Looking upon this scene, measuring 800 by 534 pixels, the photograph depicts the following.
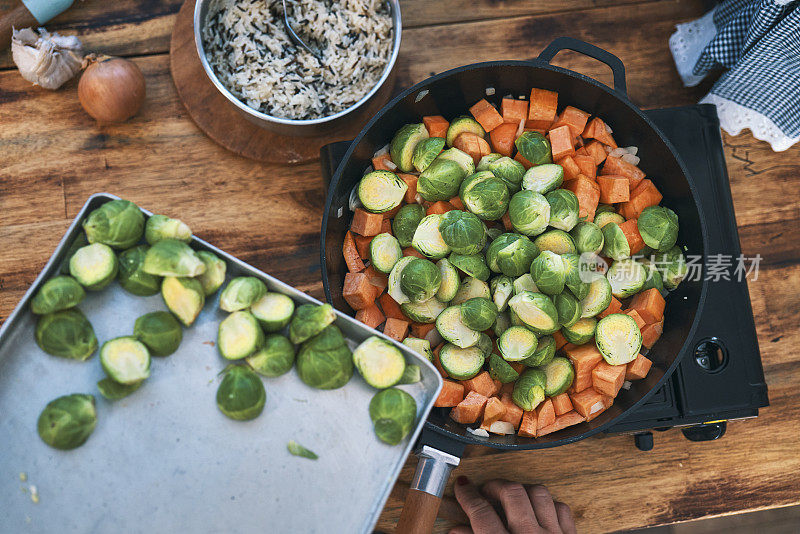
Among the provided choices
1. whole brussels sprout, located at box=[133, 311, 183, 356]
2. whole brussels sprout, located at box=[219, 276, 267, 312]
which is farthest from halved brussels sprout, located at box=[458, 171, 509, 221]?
whole brussels sprout, located at box=[133, 311, 183, 356]

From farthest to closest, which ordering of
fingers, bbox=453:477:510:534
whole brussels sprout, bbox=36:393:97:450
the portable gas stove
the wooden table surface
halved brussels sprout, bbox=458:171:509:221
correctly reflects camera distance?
the wooden table surface, fingers, bbox=453:477:510:534, the portable gas stove, halved brussels sprout, bbox=458:171:509:221, whole brussels sprout, bbox=36:393:97:450

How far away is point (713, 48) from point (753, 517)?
6.88 feet

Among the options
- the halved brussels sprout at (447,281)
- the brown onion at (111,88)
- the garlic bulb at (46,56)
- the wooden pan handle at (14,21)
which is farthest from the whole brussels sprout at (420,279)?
the wooden pan handle at (14,21)

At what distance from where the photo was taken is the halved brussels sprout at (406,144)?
1.60 meters

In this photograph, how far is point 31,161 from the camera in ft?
5.99

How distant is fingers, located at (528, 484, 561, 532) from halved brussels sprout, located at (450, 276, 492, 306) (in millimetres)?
679

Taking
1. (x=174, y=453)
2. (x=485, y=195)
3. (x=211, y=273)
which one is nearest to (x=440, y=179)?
(x=485, y=195)

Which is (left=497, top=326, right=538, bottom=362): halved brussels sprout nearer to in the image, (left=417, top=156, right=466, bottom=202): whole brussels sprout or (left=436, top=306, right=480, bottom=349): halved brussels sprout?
(left=436, top=306, right=480, bottom=349): halved brussels sprout

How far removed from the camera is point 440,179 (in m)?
1.55

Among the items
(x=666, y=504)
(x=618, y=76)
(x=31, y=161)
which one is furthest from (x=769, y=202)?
(x=31, y=161)

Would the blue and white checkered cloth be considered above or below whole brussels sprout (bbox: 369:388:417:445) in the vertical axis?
above

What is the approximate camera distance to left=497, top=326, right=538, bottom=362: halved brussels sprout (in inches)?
57.7

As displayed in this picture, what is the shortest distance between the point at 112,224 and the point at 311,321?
0.40 m

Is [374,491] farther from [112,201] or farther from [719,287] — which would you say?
[719,287]
